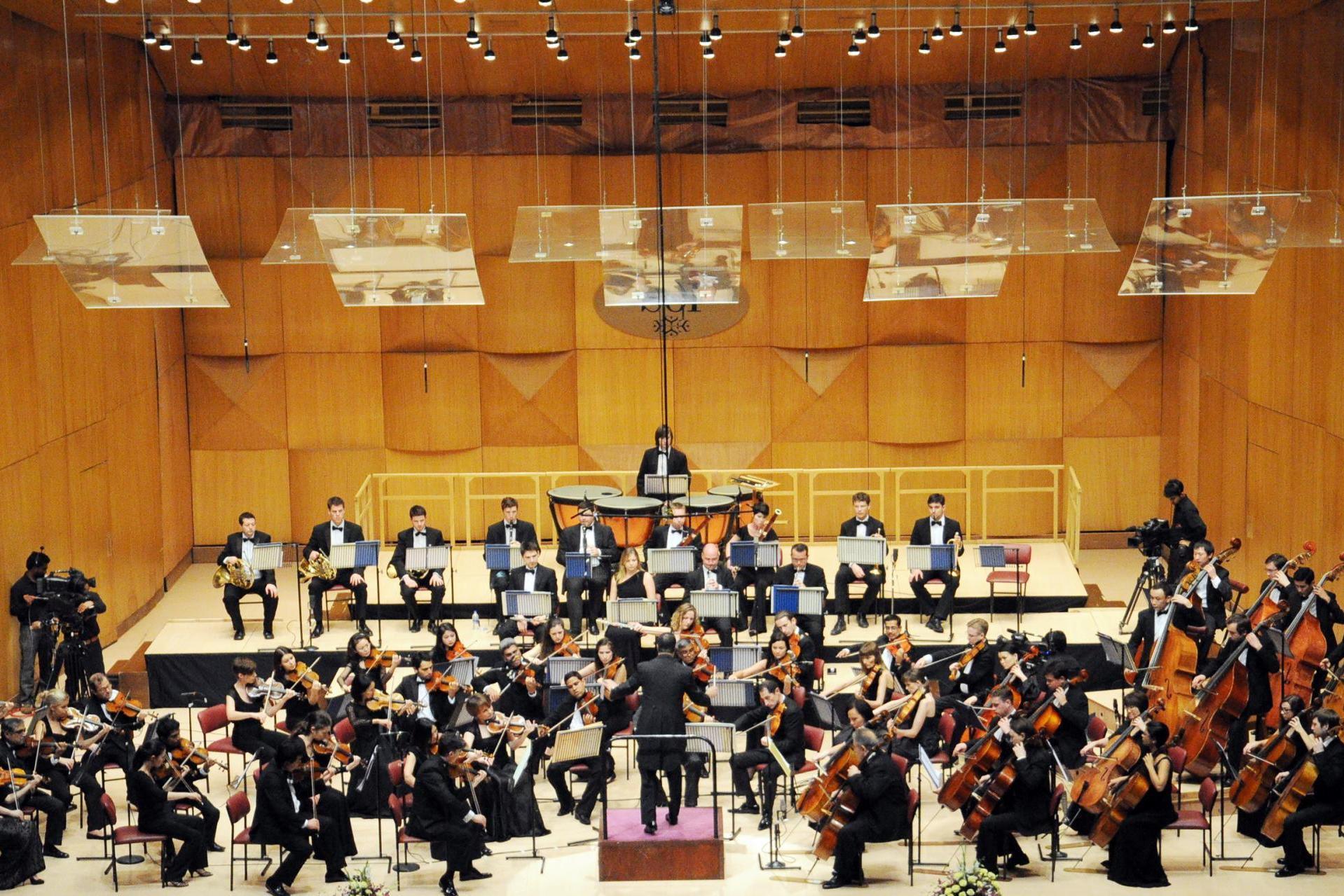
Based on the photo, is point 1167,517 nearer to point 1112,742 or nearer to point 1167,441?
point 1167,441

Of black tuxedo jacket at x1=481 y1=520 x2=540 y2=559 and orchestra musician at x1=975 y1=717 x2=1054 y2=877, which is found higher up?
black tuxedo jacket at x1=481 y1=520 x2=540 y2=559

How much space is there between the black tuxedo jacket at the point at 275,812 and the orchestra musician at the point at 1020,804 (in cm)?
433

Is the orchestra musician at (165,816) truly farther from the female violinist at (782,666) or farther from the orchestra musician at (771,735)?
the female violinist at (782,666)

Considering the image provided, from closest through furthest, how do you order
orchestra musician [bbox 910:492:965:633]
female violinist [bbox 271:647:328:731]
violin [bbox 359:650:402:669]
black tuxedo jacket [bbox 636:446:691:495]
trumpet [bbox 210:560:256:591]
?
female violinist [bbox 271:647:328:731] < violin [bbox 359:650:402:669] < trumpet [bbox 210:560:256:591] < orchestra musician [bbox 910:492:965:633] < black tuxedo jacket [bbox 636:446:691:495]

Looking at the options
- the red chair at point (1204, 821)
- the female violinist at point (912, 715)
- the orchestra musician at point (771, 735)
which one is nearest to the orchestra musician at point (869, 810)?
the female violinist at point (912, 715)

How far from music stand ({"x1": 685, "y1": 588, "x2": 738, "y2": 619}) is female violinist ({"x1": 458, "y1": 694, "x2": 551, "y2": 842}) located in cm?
226

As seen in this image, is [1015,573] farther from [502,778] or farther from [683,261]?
[502,778]

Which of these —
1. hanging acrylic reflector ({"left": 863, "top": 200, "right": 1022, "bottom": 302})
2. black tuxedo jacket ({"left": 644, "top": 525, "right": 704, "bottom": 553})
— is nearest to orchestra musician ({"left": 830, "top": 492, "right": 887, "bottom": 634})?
black tuxedo jacket ({"left": 644, "top": 525, "right": 704, "bottom": 553})

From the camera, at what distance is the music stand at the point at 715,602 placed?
1408 cm

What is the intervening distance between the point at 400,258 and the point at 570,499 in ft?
12.6

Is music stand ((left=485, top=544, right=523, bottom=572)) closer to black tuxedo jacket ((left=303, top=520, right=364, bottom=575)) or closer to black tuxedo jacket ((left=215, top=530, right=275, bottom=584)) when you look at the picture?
black tuxedo jacket ((left=303, top=520, right=364, bottom=575))

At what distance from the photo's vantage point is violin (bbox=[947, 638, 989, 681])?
12727mm

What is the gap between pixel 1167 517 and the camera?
19.2 m

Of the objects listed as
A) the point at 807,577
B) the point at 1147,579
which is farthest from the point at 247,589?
the point at 1147,579
